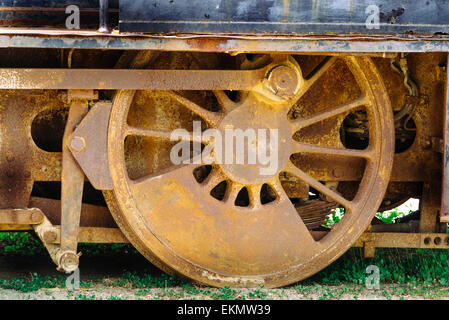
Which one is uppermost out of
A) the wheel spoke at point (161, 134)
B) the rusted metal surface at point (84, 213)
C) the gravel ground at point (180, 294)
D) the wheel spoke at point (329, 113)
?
Answer: the wheel spoke at point (329, 113)

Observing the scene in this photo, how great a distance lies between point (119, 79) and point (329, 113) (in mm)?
1425

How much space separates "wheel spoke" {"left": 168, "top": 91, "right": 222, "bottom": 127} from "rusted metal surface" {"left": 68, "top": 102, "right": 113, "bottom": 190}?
0.44 meters

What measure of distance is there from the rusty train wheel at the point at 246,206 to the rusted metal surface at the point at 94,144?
0.04 metres

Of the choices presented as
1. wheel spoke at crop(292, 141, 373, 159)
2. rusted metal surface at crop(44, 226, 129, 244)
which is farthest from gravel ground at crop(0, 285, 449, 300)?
wheel spoke at crop(292, 141, 373, 159)

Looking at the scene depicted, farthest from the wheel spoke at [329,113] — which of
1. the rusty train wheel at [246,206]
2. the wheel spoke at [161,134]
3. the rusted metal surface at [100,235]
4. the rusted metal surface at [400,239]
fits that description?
the rusted metal surface at [100,235]

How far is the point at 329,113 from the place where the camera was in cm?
538

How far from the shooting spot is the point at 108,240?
5.33 metres

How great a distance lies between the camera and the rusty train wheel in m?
5.11

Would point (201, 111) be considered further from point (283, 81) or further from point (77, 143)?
point (77, 143)

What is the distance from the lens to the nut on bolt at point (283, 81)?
16.5ft

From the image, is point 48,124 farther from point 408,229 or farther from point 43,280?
point 408,229

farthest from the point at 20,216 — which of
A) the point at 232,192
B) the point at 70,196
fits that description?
the point at 232,192

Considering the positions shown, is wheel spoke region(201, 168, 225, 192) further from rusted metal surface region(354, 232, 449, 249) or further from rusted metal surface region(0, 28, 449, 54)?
rusted metal surface region(354, 232, 449, 249)

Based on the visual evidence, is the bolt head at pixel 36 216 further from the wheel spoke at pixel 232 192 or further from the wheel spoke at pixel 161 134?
the wheel spoke at pixel 232 192
